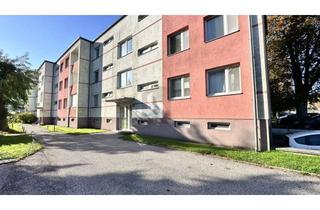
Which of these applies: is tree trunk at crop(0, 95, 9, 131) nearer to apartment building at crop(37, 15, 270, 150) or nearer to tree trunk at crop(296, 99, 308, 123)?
apartment building at crop(37, 15, 270, 150)

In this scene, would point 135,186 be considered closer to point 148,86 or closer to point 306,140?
A: point 306,140

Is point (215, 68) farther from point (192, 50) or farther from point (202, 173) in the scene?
point (202, 173)

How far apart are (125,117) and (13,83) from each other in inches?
421

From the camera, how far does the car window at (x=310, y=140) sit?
26.8 ft

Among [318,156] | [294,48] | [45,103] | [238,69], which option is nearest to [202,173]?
[318,156]

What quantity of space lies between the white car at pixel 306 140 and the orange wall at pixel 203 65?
186 centimetres

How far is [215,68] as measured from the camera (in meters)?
11.2

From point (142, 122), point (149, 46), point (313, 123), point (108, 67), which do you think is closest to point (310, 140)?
point (313, 123)

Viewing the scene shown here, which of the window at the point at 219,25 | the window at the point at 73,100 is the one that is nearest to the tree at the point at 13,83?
the window at the point at 73,100

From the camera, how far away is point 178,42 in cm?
1407

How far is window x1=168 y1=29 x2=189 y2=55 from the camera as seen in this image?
1350cm

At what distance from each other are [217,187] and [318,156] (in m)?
4.74

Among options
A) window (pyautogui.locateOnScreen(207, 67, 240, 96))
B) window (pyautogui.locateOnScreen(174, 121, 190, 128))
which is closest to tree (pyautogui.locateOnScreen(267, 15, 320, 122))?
window (pyautogui.locateOnScreen(207, 67, 240, 96))

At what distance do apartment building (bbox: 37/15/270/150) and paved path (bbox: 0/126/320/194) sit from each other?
3158mm
